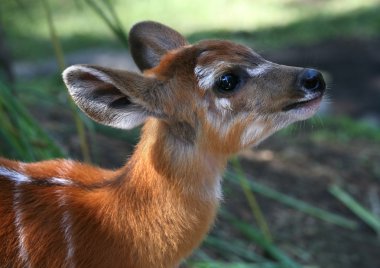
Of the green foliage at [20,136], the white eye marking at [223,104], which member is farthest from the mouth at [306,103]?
the green foliage at [20,136]

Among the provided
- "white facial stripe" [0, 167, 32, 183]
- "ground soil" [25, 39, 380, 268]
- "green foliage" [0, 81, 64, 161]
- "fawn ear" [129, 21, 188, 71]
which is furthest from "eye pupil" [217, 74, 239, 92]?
"ground soil" [25, 39, 380, 268]

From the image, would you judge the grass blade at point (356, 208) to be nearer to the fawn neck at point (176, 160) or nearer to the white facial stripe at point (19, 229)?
the fawn neck at point (176, 160)

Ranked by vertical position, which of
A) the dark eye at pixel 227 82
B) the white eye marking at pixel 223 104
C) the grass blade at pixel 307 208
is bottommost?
the grass blade at pixel 307 208

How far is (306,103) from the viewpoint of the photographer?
2977 mm

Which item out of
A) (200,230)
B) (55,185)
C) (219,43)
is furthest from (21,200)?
(219,43)

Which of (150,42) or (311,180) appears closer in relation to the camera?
(150,42)

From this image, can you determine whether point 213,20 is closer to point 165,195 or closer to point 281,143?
point 281,143

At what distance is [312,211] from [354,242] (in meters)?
0.33

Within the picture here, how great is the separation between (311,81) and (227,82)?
33 centimetres

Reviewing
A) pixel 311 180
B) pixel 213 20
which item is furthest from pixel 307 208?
pixel 213 20

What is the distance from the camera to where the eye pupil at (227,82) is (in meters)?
2.96

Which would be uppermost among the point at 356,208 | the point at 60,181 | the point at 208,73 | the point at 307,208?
the point at 208,73

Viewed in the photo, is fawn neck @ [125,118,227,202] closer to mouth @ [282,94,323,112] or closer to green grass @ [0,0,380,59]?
mouth @ [282,94,323,112]

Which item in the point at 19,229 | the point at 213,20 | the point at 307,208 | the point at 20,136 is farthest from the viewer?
the point at 213,20
